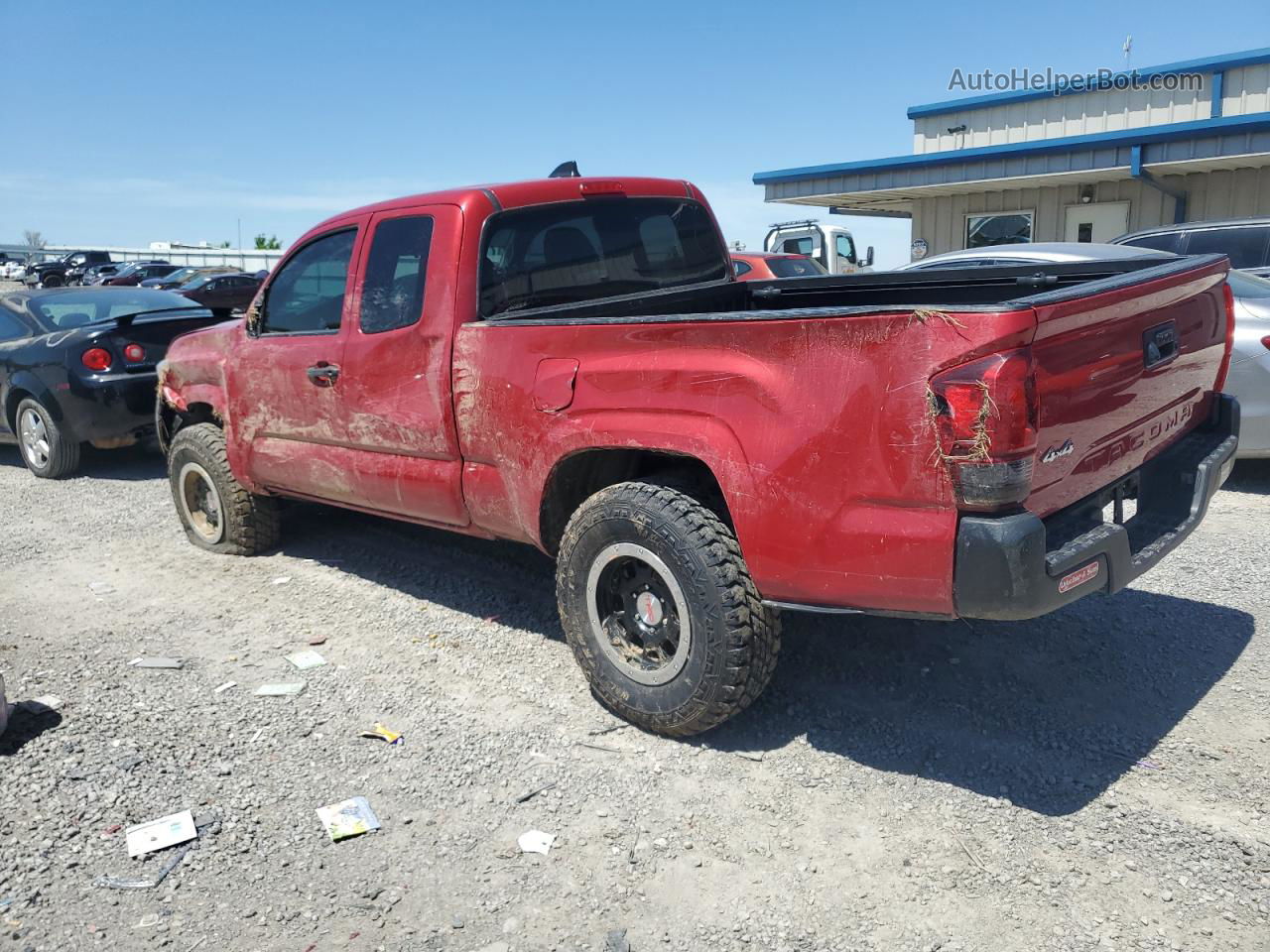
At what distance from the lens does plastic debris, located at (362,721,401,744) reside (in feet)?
12.5

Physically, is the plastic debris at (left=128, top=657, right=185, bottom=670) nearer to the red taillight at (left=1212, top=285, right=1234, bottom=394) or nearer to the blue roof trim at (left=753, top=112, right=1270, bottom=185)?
the red taillight at (left=1212, top=285, right=1234, bottom=394)

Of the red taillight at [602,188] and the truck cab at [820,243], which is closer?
the red taillight at [602,188]

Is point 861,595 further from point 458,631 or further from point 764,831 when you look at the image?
point 458,631

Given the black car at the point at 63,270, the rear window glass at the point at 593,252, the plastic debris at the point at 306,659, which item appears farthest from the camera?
the black car at the point at 63,270

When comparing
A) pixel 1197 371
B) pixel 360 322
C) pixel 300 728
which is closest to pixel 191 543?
pixel 360 322

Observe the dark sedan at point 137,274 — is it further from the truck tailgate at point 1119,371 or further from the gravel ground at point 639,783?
the truck tailgate at point 1119,371

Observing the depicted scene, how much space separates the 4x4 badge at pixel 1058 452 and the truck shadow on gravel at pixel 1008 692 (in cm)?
112

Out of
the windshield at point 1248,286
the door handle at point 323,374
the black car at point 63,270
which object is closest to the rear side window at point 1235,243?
the windshield at point 1248,286

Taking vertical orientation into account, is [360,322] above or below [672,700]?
above

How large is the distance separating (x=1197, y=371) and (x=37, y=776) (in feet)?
14.8

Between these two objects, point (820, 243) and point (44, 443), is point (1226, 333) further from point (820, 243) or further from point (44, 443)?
point (820, 243)

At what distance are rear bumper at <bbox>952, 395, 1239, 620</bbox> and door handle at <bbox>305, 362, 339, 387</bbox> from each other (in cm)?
322

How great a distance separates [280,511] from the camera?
21.3ft

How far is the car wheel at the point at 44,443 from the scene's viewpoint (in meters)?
8.70
